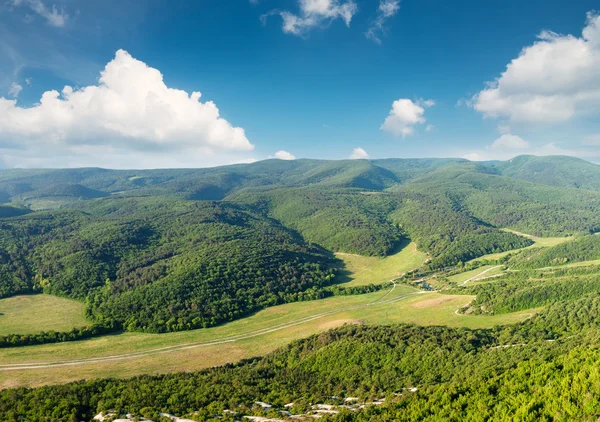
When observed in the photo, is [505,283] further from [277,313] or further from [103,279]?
[103,279]

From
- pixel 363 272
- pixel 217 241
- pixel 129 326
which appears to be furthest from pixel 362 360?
pixel 217 241

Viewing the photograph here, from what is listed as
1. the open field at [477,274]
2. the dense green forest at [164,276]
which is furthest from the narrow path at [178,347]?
the open field at [477,274]

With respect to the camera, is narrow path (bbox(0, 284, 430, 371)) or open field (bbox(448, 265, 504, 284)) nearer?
narrow path (bbox(0, 284, 430, 371))

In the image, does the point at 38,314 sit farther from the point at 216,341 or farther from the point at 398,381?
the point at 398,381

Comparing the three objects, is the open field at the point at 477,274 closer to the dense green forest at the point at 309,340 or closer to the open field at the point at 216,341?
the dense green forest at the point at 309,340

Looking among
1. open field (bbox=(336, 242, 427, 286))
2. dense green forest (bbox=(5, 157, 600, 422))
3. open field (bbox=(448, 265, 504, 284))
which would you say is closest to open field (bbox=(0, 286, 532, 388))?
dense green forest (bbox=(5, 157, 600, 422))

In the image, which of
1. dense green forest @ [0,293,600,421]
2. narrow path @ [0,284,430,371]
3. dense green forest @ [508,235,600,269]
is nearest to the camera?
dense green forest @ [0,293,600,421]

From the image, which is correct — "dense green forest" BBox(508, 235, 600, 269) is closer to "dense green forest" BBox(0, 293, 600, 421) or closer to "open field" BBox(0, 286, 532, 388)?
"open field" BBox(0, 286, 532, 388)
